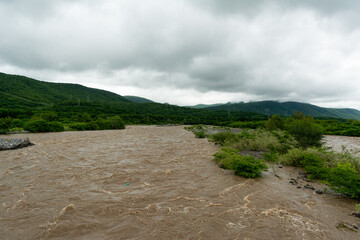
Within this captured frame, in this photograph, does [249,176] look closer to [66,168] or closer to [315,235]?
[315,235]

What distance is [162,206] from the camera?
6766 millimetres

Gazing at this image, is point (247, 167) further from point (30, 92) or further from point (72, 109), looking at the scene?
point (30, 92)

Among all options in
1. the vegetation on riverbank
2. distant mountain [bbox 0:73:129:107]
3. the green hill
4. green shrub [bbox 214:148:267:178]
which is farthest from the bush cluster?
distant mountain [bbox 0:73:129:107]

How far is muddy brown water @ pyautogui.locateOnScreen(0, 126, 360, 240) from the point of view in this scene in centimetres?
521

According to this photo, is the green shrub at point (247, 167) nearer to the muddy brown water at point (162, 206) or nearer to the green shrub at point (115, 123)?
the muddy brown water at point (162, 206)

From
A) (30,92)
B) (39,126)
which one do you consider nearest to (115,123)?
(39,126)

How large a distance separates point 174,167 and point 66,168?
21.8 feet

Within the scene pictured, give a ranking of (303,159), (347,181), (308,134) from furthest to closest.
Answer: (308,134) → (303,159) → (347,181)

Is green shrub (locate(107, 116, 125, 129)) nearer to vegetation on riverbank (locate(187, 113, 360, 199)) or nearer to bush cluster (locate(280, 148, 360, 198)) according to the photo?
vegetation on riverbank (locate(187, 113, 360, 199))

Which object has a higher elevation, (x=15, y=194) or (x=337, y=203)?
(x=337, y=203)

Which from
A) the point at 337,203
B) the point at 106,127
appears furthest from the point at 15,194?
the point at 106,127

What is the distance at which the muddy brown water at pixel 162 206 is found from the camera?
5215 millimetres

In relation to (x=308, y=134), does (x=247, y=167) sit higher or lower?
lower

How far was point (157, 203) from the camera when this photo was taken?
23.0ft
